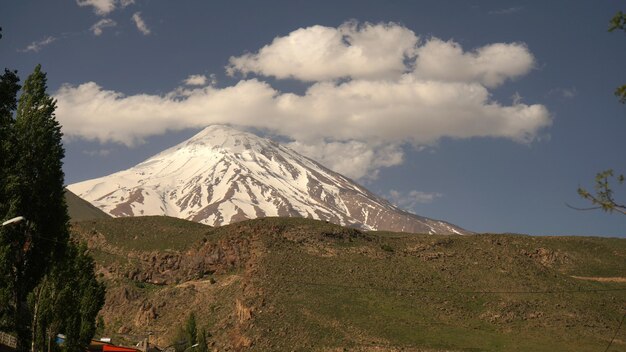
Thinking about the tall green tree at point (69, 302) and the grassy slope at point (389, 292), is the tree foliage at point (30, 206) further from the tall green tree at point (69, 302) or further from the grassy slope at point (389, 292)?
the grassy slope at point (389, 292)

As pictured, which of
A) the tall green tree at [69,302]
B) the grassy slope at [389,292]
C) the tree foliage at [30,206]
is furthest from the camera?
the grassy slope at [389,292]

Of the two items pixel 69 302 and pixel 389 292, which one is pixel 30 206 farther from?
pixel 389 292

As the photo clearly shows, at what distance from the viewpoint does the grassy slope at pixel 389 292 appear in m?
85.4

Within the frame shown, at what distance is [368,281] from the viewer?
326ft

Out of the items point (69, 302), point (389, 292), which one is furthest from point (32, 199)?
point (389, 292)

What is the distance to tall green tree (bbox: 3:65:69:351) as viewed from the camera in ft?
113

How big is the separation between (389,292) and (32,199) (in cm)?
6715

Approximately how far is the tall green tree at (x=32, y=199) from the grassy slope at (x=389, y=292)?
51.2 meters

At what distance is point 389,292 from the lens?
96125 mm

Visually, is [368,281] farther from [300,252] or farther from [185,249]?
[185,249]

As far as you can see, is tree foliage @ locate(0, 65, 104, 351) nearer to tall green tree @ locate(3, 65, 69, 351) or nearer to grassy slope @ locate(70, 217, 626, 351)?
tall green tree @ locate(3, 65, 69, 351)

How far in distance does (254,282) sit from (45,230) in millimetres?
64705

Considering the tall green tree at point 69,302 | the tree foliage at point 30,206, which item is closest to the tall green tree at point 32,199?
the tree foliage at point 30,206

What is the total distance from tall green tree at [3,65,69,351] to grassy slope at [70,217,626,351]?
168 ft
